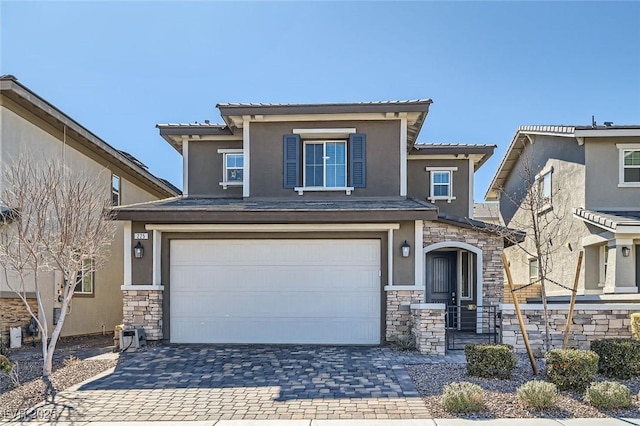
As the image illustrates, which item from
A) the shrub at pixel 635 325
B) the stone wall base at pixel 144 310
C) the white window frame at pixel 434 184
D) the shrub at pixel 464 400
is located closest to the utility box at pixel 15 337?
the stone wall base at pixel 144 310

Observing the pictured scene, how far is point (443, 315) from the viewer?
8.91 m

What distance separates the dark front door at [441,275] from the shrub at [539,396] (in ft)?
22.1

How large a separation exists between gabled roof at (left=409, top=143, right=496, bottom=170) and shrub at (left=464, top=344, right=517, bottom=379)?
25.1ft

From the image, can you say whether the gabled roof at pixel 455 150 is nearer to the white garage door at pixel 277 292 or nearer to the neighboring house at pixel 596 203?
the neighboring house at pixel 596 203

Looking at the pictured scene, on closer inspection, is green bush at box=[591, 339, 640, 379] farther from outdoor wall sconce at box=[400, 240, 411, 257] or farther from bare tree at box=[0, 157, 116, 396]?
bare tree at box=[0, 157, 116, 396]

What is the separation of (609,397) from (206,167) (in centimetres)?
1071

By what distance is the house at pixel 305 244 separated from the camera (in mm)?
9961

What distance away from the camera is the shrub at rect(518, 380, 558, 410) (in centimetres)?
577

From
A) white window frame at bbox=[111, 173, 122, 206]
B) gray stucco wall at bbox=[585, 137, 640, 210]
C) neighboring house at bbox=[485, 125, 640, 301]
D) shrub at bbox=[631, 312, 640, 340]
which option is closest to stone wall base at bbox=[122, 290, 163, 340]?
white window frame at bbox=[111, 173, 122, 206]

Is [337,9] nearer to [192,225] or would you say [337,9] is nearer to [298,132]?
[298,132]

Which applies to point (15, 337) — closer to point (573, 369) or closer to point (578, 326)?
point (573, 369)

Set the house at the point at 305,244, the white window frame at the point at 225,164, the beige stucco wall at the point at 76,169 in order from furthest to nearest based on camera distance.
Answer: the white window frame at the point at 225,164, the beige stucco wall at the point at 76,169, the house at the point at 305,244

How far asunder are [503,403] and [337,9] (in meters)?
9.21

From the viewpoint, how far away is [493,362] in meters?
6.93
